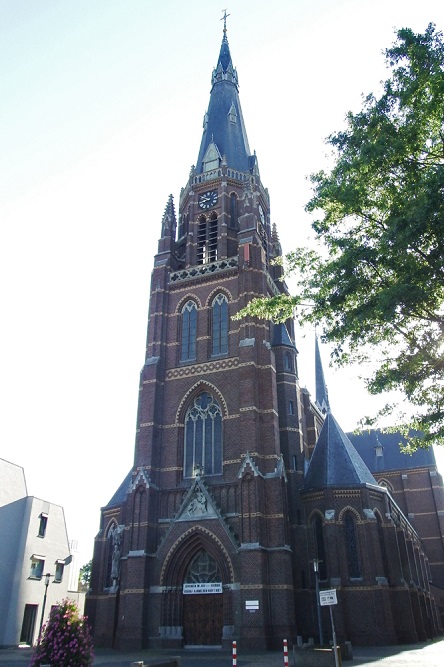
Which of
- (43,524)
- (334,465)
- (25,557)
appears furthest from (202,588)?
(43,524)

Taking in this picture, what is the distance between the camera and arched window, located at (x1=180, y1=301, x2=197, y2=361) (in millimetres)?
33438

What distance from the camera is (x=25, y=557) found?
35.0 meters

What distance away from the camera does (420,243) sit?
13852 mm

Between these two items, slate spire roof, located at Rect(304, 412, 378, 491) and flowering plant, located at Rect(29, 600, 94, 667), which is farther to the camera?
slate spire roof, located at Rect(304, 412, 378, 491)

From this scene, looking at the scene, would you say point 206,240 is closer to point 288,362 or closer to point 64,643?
point 288,362

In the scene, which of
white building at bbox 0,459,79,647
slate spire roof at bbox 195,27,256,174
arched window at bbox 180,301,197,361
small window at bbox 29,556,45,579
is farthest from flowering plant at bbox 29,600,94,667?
slate spire roof at bbox 195,27,256,174

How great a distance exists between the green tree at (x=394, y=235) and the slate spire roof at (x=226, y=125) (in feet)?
91.0

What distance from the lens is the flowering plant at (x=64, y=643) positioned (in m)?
10.9

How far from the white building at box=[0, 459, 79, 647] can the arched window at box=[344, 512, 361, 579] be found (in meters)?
16.2

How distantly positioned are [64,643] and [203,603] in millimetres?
17200

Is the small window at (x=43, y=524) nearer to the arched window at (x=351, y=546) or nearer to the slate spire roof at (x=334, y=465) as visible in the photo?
the slate spire roof at (x=334, y=465)

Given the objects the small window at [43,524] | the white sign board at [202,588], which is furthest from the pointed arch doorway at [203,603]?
the small window at [43,524]

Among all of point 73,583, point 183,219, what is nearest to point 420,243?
point 183,219

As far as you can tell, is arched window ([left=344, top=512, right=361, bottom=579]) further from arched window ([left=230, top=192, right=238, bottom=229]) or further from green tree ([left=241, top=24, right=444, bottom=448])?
arched window ([left=230, top=192, right=238, bottom=229])
